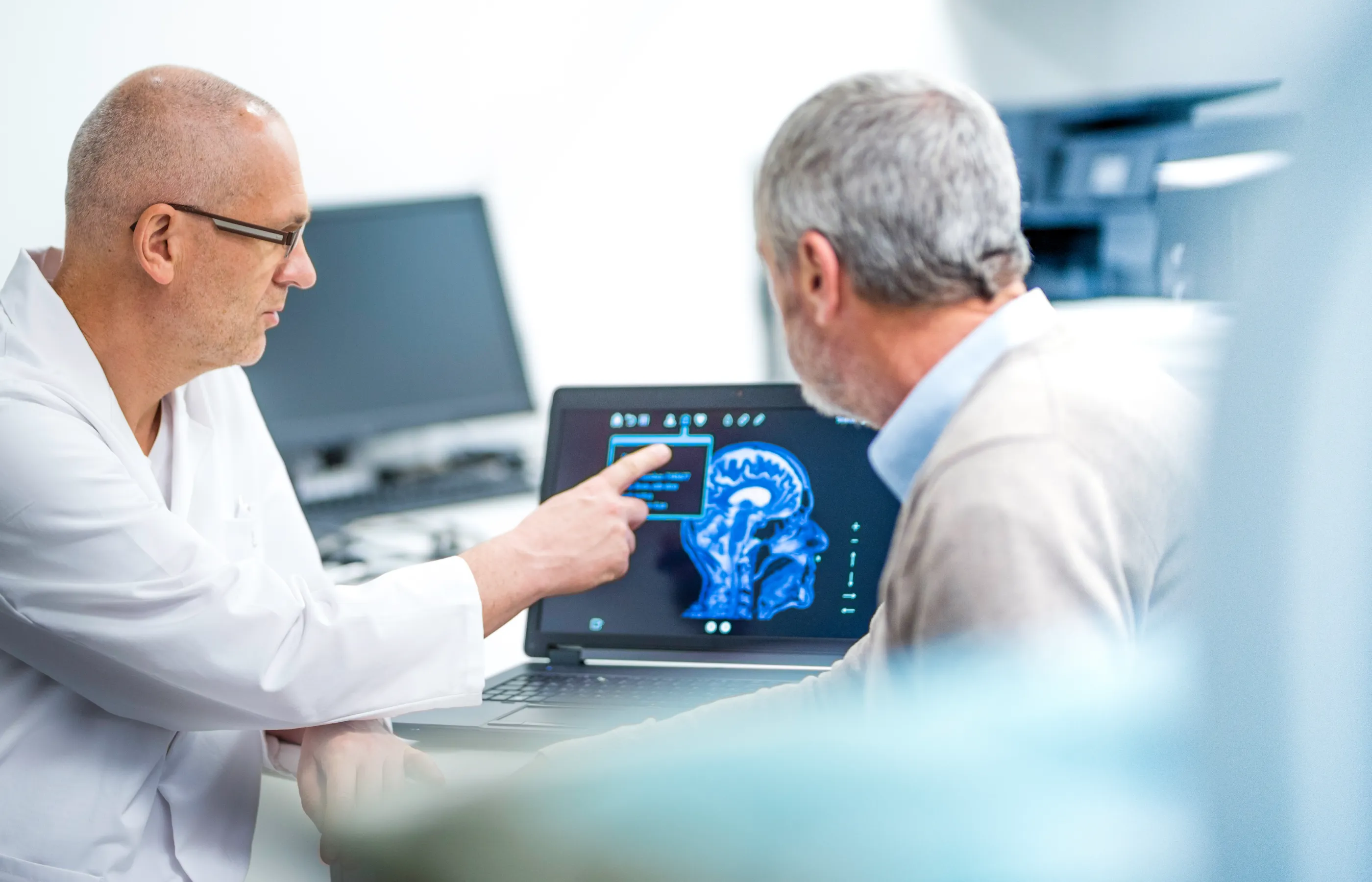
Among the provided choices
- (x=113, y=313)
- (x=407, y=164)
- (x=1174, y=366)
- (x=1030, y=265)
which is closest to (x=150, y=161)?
(x=113, y=313)

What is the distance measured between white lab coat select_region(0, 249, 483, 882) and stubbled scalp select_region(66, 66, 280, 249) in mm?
101

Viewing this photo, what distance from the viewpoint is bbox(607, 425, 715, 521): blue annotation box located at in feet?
4.14

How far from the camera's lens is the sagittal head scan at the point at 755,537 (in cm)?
123

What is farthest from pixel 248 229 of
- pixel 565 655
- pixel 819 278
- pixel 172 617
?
pixel 819 278

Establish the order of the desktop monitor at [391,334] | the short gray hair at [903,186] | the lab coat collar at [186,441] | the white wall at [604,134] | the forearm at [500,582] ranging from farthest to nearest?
the white wall at [604,134]
the desktop monitor at [391,334]
the lab coat collar at [186,441]
the forearm at [500,582]
the short gray hair at [903,186]

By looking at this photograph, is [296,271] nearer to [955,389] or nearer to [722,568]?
[722,568]

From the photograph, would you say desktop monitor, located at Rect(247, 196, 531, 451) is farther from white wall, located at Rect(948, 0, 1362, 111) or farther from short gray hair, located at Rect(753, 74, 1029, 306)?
short gray hair, located at Rect(753, 74, 1029, 306)

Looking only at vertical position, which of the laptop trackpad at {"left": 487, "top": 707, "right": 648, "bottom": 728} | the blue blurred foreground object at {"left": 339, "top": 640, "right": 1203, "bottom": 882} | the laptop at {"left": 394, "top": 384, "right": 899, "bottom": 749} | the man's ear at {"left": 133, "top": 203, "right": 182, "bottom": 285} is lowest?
the laptop trackpad at {"left": 487, "top": 707, "right": 648, "bottom": 728}

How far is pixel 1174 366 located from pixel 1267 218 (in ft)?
0.19

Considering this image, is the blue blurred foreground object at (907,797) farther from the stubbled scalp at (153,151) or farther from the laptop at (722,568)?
the stubbled scalp at (153,151)

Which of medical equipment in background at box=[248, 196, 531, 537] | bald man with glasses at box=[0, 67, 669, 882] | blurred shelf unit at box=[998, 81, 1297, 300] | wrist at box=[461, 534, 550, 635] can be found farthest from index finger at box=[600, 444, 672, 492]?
blurred shelf unit at box=[998, 81, 1297, 300]

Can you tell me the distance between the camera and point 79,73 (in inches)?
72.1

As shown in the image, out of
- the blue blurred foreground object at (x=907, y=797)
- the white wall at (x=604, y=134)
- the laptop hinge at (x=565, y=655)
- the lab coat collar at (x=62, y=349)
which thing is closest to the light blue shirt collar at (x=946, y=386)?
the blue blurred foreground object at (x=907, y=797)

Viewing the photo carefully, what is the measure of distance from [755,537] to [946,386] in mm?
513
